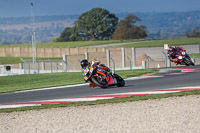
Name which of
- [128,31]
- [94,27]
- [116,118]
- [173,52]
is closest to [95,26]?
[94,27]

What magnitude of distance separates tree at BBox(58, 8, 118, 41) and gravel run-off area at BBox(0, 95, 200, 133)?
108m

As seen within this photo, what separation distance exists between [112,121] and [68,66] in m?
27.6

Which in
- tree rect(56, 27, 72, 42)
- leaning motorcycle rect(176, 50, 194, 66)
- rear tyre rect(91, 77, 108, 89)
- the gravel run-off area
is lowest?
the gravel run-off area

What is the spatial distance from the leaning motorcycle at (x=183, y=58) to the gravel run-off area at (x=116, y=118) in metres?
18.5

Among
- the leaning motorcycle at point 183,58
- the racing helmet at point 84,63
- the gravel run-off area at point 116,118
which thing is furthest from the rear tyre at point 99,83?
the leaning motorcycle at point 183,58

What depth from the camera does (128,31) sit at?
4272 inches

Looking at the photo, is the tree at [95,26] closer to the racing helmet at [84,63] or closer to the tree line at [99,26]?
the tree line at [99,26]

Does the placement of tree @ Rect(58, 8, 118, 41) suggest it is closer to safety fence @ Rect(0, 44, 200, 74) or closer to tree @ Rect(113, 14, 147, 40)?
tree @ Rect(113, 14, 147, 40)

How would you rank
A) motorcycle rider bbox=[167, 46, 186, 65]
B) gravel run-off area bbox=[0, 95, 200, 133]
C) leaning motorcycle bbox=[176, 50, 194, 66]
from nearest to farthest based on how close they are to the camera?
1. gravel run-off area bbox=[0, 95, 200, 133]
2. leaning motorcycle bbox=[176, 50, 194, 66]
3. motorcycle rider bbox=[167, 46, 186, 65]

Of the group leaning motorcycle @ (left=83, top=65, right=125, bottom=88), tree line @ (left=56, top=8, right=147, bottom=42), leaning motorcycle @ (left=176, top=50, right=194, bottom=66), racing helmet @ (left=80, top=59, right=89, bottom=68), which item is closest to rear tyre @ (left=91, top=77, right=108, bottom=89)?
leaning motorcycle @ (left=83, top=65, right=125, bottom=88)

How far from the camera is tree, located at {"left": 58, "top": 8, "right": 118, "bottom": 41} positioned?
122 m

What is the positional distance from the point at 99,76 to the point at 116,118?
568 cm

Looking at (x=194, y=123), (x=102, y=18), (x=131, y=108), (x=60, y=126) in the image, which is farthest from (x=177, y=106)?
(x=102, y=18)

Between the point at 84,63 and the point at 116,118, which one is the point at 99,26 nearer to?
the point at 84,63
